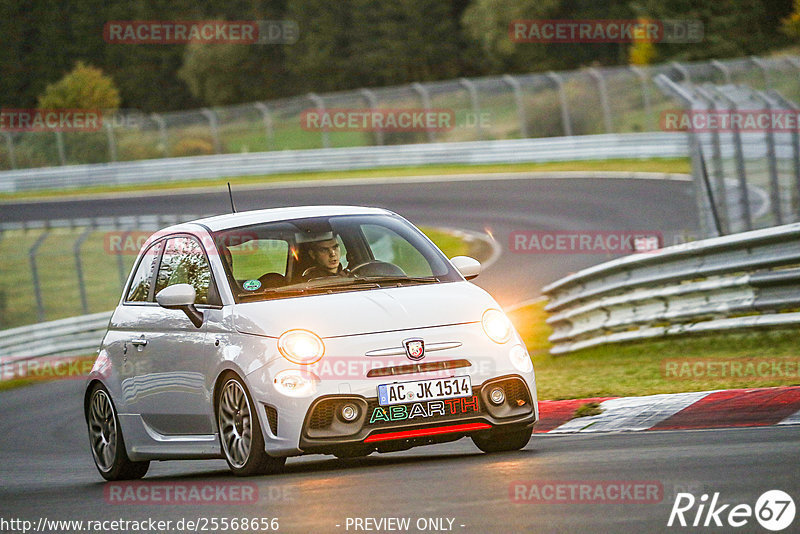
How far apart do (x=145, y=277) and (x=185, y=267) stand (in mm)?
593

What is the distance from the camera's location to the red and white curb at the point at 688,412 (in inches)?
344

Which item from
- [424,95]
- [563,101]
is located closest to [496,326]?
[563,101]

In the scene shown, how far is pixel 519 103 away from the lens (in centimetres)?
4209

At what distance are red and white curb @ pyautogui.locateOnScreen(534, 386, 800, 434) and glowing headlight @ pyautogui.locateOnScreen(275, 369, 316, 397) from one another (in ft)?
7.11

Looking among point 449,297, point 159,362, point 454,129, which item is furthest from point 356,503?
point 454,129

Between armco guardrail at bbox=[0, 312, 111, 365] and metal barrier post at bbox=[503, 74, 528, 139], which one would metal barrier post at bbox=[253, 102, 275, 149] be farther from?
armco guardrail at bbox=[0, 312, 111, 365]

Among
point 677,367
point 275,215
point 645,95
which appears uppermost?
point 645,95

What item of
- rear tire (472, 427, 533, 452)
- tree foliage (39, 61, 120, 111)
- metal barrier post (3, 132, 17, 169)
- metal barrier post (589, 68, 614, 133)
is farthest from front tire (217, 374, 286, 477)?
tree foliage (39, 61, 120, 111)

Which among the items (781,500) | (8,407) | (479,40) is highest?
(479,40)

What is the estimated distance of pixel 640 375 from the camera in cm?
1201

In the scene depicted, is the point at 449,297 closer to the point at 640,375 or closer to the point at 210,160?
the point at 640,375

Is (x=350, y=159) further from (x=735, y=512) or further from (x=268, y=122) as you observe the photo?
(x=735, y=512)

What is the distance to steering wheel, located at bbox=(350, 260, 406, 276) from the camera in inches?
348

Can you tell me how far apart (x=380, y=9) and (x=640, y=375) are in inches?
3123
